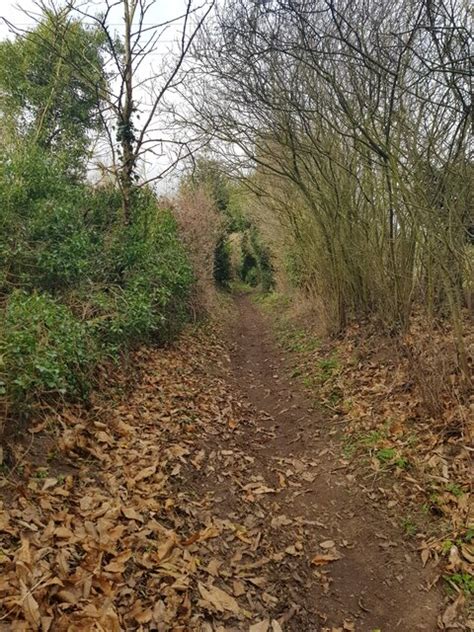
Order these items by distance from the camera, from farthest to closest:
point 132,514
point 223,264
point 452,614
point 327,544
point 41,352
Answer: point 223,264, point 41,352, point 327,544, point 132,514, point 452,614

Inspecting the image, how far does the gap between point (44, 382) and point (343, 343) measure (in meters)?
6.06

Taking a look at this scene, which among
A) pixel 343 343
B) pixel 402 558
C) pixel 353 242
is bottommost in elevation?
pixel 402 558

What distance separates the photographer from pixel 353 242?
8344mm

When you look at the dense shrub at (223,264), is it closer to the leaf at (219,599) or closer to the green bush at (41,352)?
the green bush at (41,352)

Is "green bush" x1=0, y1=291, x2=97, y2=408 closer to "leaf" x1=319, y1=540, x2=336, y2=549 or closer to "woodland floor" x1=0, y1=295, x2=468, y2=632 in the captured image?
"woodland floor" x1=0, y1=295, x2=468, y2=632

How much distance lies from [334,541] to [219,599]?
1.23 m

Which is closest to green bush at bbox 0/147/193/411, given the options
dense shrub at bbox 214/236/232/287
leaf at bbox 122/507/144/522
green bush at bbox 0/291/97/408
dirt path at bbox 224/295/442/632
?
green bush at bbox 0/291/97/408

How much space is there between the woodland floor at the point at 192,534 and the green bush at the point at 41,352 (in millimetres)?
354

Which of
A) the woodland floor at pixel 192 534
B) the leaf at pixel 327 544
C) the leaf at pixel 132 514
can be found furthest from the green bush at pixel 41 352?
the leaf at pixel 327 544

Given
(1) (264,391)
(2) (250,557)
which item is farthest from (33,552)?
(1) (264,391)

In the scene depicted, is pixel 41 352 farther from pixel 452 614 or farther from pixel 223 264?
pixel 223 264

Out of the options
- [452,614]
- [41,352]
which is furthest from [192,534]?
[41,352]

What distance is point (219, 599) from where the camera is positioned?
9.13ft

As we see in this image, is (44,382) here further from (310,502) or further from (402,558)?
(402,558)
